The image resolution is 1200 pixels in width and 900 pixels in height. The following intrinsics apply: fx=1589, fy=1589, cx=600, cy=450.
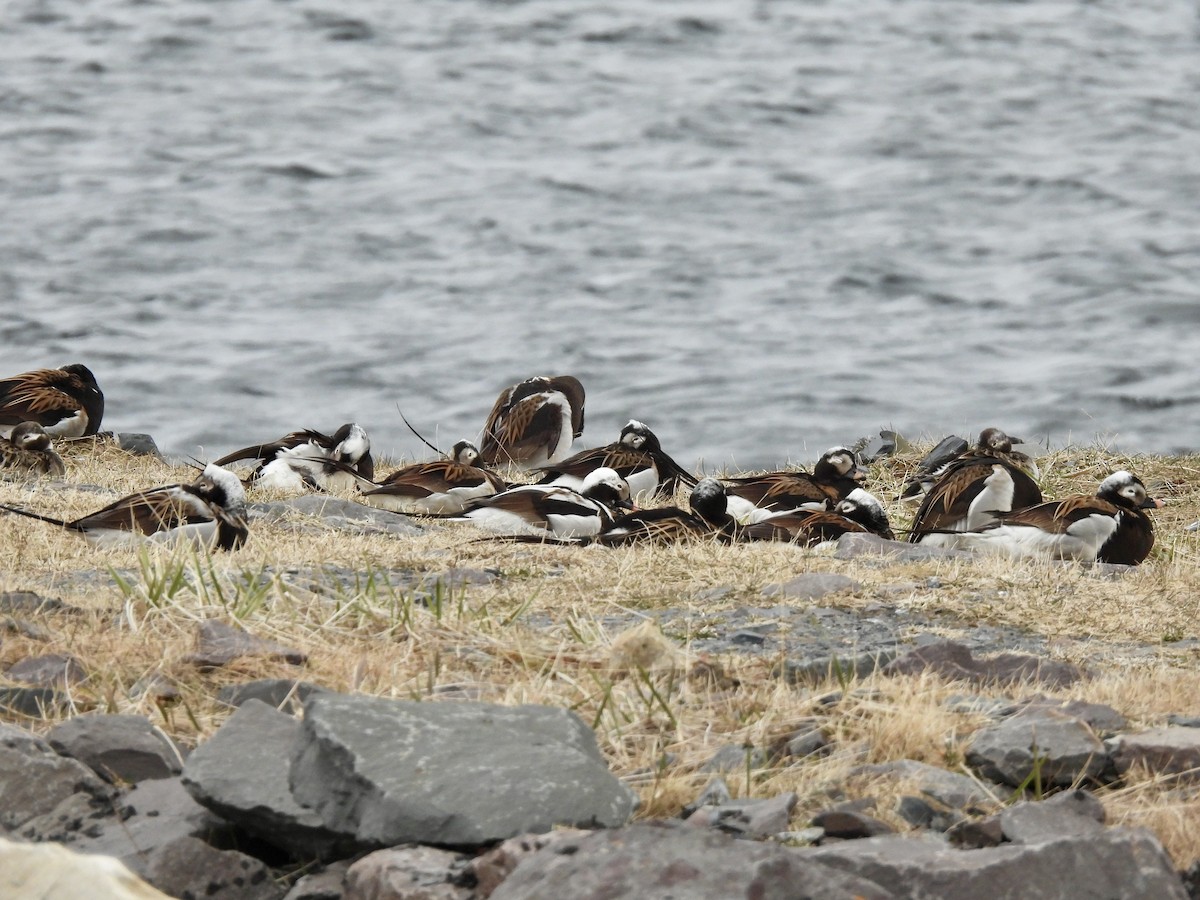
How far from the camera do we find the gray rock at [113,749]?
399 cm

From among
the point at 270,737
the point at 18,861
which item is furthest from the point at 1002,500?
the point at 18,861

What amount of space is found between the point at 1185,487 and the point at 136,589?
9.02 m

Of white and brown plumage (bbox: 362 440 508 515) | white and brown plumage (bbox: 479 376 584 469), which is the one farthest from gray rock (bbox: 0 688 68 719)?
white and brown plumage (bbox: 479 376 584 469)

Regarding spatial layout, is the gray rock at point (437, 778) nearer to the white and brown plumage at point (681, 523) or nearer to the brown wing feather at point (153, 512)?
the brown wing feather at point (153, 512)

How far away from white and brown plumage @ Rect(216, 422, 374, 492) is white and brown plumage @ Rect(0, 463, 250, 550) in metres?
2.74

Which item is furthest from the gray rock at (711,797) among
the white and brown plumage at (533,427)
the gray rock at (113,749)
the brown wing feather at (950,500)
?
the white and brown plumage at (533,427)

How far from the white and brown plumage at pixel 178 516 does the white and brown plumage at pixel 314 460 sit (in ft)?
9.00

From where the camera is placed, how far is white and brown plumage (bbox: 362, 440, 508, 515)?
1012cm

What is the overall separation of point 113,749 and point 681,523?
502 cm

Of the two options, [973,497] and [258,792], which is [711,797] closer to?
[258,792]

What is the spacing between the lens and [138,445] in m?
12.8

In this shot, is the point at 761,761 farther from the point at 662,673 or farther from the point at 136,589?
the point at 136,589

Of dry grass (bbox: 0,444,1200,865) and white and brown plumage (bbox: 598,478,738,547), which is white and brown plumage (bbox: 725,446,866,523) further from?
dry grass (bbox: 0,444,1200,865)

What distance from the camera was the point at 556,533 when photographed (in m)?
9.05
